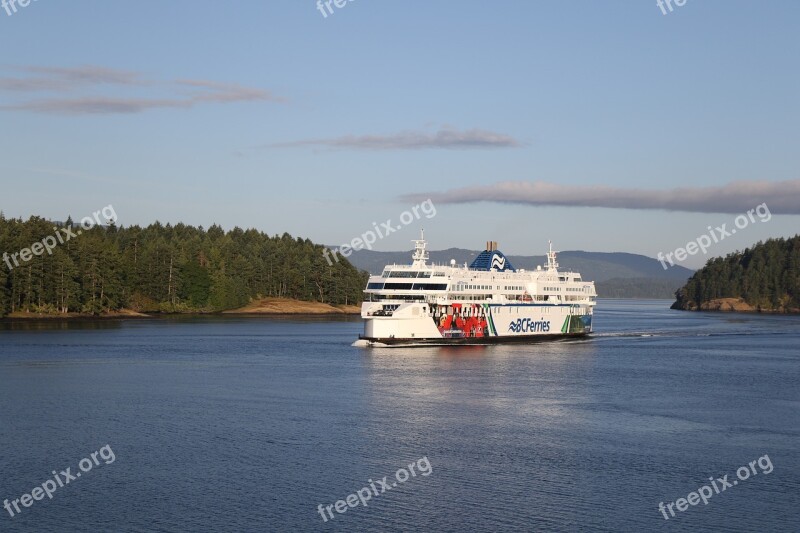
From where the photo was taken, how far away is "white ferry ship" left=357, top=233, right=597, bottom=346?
9069cm

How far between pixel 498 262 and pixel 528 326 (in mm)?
7858

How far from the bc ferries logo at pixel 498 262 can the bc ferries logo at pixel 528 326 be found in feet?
20.6

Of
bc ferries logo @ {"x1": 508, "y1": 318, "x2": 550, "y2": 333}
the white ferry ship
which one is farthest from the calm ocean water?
bc ferries logo @ {"x1": 508, "y1": 318, "x2": 550, "y2": 333}

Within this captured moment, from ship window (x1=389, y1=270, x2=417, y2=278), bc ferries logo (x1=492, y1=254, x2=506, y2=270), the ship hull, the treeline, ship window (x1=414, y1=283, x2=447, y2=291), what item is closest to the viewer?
the ship hull

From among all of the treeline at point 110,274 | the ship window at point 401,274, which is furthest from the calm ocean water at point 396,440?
the treeline at point 110,274

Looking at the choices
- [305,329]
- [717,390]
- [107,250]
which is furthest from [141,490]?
[107,250]

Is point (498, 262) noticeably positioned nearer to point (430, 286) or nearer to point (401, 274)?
point (430, 286)

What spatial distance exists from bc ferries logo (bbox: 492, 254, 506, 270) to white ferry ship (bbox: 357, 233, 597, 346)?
0.13 m

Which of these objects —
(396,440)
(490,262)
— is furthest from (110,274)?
(396,440)

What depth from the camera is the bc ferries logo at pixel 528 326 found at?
336ft

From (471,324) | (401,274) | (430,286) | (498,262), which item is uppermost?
(498,262)

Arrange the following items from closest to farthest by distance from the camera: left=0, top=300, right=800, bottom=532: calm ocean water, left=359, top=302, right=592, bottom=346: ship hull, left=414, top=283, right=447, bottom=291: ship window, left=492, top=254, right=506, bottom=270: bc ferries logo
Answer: left=0, top=300, right=800, bottom=532: calm ocean water
left=359, top=302, right=592, bottom=346: ship hull
left=414, top=283, right=447, bottom=291: ship window
left=492, top=254, right=506, bottom=270: bc ferries logo

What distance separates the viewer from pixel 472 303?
96250 millimetres

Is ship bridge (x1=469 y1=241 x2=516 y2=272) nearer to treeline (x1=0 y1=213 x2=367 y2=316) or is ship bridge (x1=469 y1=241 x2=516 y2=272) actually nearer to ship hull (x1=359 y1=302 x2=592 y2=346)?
ship hull (x1=359 y1=302 x2=592 y2=346)
